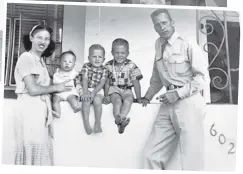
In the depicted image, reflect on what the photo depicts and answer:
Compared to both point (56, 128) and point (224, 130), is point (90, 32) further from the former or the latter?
point (224, 130)

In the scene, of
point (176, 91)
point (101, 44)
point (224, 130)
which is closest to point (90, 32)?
point (101, 44)

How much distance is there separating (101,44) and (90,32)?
8 centimetres

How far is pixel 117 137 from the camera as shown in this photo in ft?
4.64

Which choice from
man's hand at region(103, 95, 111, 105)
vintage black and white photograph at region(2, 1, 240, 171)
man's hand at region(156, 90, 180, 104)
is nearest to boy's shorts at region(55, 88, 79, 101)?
vintage black and white photograph at region(2, 1, 240, 171)

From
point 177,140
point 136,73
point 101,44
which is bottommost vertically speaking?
point 177,140

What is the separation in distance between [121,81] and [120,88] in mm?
33

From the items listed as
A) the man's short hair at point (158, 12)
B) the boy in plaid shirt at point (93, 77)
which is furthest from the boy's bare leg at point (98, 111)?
the man's short hair at point (158, 12)

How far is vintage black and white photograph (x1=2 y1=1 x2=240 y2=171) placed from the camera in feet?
4.64

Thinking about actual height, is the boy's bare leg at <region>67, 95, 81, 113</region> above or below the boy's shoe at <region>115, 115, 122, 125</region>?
above

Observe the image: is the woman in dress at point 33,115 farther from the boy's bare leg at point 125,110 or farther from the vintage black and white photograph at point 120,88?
the boy's bare leg at point 125,110

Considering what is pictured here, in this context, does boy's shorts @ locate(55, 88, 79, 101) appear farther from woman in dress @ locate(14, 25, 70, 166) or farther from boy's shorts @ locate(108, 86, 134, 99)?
boy's shorts @ locate(108, 86, 134, 99)

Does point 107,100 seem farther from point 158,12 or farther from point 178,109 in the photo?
point 158,12

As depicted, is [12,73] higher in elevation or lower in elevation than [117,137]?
higher

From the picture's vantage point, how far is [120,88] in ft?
4.69
